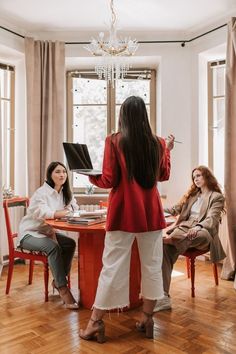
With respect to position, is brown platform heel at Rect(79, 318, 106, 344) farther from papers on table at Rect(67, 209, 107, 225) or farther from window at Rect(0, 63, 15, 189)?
window at Rect(0, 63, 15, 189)

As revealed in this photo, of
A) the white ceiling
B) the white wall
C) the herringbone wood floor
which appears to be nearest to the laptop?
the herringbone wood floor

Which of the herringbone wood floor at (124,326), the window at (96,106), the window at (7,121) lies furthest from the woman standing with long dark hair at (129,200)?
the window at (96,106)

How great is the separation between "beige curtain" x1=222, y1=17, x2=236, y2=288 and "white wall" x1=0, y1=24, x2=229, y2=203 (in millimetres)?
724

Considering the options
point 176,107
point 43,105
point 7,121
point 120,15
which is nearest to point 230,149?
point 176,107

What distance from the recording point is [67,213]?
298 centimetres

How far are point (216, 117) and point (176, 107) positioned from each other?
47cm

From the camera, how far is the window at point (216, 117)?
4.35 metres

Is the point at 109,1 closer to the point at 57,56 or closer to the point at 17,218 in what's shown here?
the point at 57,56

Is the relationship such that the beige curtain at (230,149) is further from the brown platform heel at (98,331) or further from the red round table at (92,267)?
the brown platform heel at (98,331)

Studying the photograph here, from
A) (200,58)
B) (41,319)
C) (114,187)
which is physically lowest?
(41,319)

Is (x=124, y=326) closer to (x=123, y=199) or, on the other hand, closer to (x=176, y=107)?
(x=123, y=199)

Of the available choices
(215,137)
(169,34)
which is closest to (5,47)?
(169,34)

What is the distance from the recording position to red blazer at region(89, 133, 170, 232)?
7.14ft

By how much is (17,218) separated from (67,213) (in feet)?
4.72
